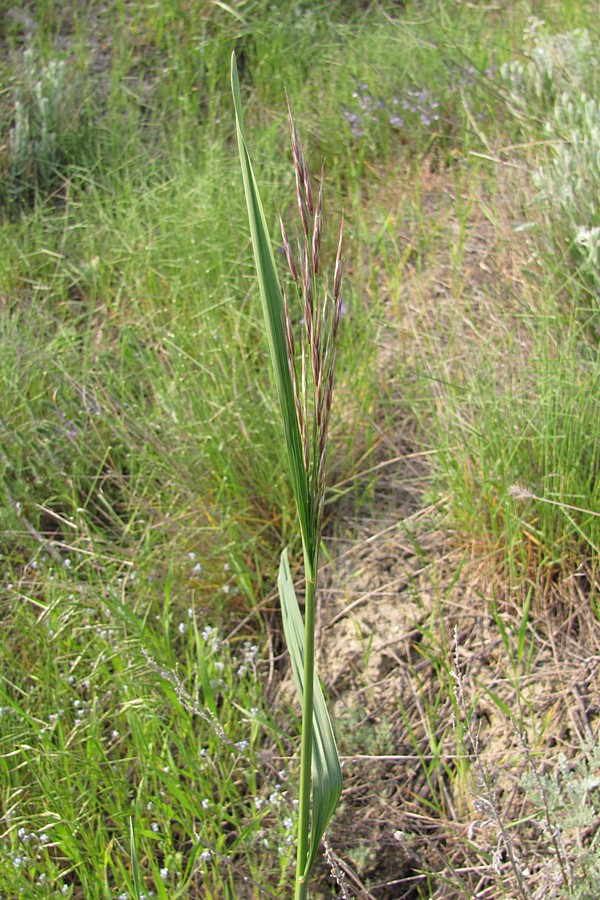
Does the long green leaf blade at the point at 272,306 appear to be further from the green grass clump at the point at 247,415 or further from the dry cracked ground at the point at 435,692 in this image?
the dry cracked ground at the point at 435,692

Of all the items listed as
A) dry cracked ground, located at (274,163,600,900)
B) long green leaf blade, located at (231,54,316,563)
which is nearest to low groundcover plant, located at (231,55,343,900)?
long green leaf blade, located at (231,54,316,563)

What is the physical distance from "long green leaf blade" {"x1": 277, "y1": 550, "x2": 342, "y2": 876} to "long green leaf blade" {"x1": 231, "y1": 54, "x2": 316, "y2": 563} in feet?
0.81

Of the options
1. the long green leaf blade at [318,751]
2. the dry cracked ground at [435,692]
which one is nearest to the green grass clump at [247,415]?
the dry cracked ground at [435,692]

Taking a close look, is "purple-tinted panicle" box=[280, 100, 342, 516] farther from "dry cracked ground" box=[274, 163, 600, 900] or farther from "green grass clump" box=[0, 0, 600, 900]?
"dry cracked ground" box=[274, 163, 600, 900]

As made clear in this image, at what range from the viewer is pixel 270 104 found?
372 cm

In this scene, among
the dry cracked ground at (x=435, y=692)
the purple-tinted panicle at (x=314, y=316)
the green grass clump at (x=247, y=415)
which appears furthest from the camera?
the green grass clump at (x=247, y=415)

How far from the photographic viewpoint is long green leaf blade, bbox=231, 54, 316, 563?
2.52 feet

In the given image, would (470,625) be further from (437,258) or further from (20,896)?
(437,258)

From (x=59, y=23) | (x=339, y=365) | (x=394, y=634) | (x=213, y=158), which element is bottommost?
(x=394, y=634)

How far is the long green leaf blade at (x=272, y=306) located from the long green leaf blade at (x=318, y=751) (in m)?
0.25

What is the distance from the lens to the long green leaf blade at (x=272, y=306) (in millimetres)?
769

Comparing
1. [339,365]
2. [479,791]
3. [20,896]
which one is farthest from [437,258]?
[20,896]

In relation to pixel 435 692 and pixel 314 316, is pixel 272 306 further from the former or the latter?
pixel 435 692

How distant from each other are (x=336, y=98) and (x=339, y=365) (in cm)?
166
